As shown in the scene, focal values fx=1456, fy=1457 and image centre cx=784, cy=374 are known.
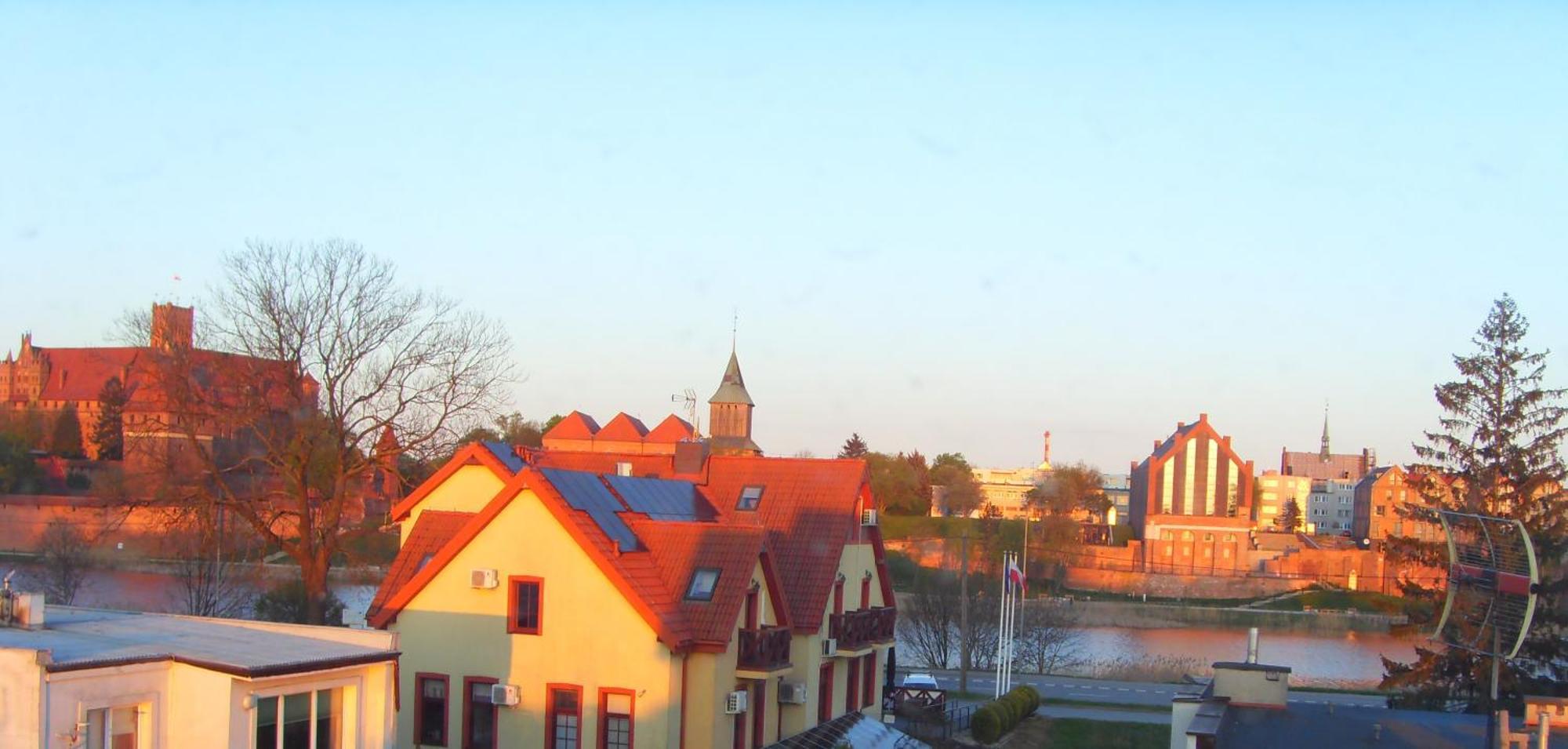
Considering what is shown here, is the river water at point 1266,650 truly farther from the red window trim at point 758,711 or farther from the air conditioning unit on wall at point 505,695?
the air conditioning unit on wall at point 505,695

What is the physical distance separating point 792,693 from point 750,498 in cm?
513

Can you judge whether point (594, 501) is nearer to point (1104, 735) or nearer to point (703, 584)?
point (703, 584)

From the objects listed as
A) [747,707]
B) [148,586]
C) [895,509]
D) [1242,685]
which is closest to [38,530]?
[148,586]

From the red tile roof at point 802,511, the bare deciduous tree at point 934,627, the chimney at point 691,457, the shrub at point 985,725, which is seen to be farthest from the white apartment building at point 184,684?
the bare deciduous tree at point 934,627

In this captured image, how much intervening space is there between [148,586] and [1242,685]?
54.1m

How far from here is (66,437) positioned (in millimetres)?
105500

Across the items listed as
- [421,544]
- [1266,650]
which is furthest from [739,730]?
[1266,650]

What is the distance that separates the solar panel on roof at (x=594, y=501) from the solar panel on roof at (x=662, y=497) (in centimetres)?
99

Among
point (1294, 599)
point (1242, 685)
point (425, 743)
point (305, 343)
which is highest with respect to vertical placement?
point (305, 343)

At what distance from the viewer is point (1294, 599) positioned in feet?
287

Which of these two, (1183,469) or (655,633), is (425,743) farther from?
(1183,469)

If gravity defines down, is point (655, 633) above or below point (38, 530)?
above

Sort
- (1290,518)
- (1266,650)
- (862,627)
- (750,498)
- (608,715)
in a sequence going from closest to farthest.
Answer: (608,715), (862,627), (750,498), (1266,650), (1290,518)

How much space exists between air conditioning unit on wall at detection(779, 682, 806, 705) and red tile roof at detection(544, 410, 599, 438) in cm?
7898
